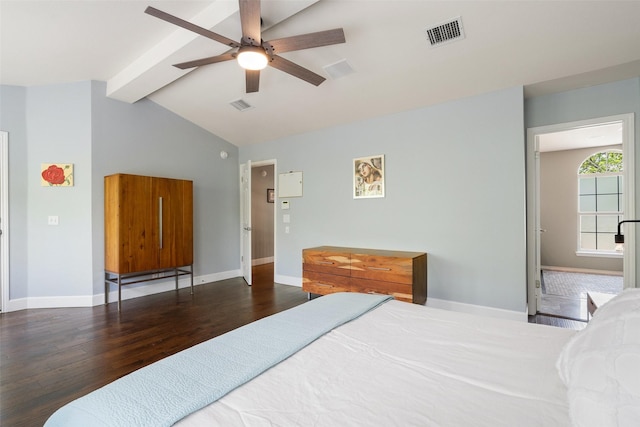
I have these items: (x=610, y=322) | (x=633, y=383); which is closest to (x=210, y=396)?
(x=633, y=383)

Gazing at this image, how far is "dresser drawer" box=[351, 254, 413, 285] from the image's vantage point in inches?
129

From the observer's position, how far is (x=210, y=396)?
0.89m

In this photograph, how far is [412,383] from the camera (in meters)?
0.99

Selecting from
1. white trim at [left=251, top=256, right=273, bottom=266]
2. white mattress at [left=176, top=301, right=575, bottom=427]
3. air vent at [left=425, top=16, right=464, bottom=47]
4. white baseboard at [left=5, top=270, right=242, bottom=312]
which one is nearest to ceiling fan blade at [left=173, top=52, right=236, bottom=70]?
air vent at [left=425, top=16, right=464, bottom=47]

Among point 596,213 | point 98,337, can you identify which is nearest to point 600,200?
point 596,213

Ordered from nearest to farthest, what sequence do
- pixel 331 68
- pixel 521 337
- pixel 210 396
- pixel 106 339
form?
pixel 210 396 < pixel 521 337 < pixel 106 339 < pixel 331 68

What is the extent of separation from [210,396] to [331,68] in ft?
10.4

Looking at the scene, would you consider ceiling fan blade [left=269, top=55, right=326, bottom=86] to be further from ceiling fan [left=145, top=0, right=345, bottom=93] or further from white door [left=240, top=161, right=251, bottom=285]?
white door [left=240, top=161, right=251, bottom=285]

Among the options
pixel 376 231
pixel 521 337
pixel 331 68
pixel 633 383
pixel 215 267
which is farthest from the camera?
pixel 215 267

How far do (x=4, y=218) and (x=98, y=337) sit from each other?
7.08 ft

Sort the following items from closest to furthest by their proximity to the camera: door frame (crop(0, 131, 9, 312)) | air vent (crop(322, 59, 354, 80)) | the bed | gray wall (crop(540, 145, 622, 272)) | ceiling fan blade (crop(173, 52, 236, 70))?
the bed → ceiling fan blade (crop(173, 52, 236, 70)) → air vent (crop(322, 59, 354, 80)) → door frame (crop(0, 131, 9, 312)) → gray wall (crop(540, 145, 622, 272))

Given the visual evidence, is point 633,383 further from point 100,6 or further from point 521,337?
point 100,6

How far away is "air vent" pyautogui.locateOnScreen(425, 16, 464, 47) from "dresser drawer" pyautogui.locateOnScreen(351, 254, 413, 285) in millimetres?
2123

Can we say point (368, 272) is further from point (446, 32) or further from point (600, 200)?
point (600, 200)
